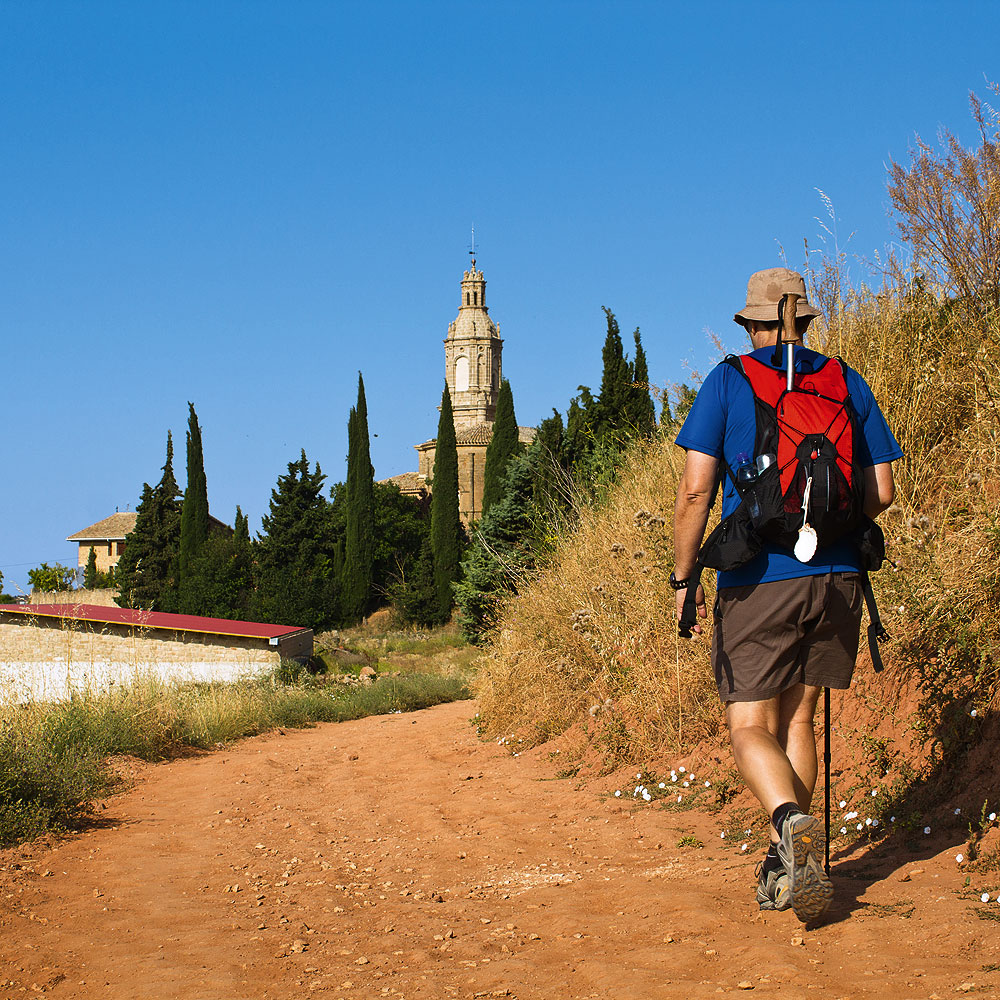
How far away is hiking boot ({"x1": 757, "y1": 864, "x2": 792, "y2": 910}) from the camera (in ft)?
10.6

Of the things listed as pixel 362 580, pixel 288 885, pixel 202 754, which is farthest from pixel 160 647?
pixel 362 580

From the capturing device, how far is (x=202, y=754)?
9977mm

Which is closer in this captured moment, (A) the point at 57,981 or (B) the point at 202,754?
(A) the point at 57,981

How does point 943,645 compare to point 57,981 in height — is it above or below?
above

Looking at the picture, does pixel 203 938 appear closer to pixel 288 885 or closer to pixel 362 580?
pixel 288 885

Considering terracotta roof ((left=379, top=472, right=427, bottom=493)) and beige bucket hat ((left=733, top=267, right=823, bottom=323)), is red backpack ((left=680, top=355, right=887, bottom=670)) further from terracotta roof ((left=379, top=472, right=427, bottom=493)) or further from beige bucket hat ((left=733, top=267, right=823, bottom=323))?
terracotta roof ((left=379, top=472, right=427, bottom=493))

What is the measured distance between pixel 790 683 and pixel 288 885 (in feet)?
8.85

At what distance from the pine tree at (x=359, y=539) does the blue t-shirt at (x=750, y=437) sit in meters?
41.0

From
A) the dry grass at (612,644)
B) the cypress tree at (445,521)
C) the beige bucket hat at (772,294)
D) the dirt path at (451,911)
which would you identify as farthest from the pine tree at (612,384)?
the cypress tree at (445,521)

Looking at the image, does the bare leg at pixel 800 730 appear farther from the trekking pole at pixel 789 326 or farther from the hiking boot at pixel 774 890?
the trekking pole at pixel 789 326

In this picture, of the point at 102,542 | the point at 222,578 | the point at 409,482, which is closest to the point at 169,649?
the point at 222,578

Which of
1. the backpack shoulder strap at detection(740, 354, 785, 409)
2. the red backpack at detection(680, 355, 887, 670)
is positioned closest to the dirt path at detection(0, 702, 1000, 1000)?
the red backpack at detection(680, 355, 887, 670)

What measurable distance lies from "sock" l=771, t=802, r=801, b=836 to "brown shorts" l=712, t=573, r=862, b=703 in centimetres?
36

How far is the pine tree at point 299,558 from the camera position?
40125mm
